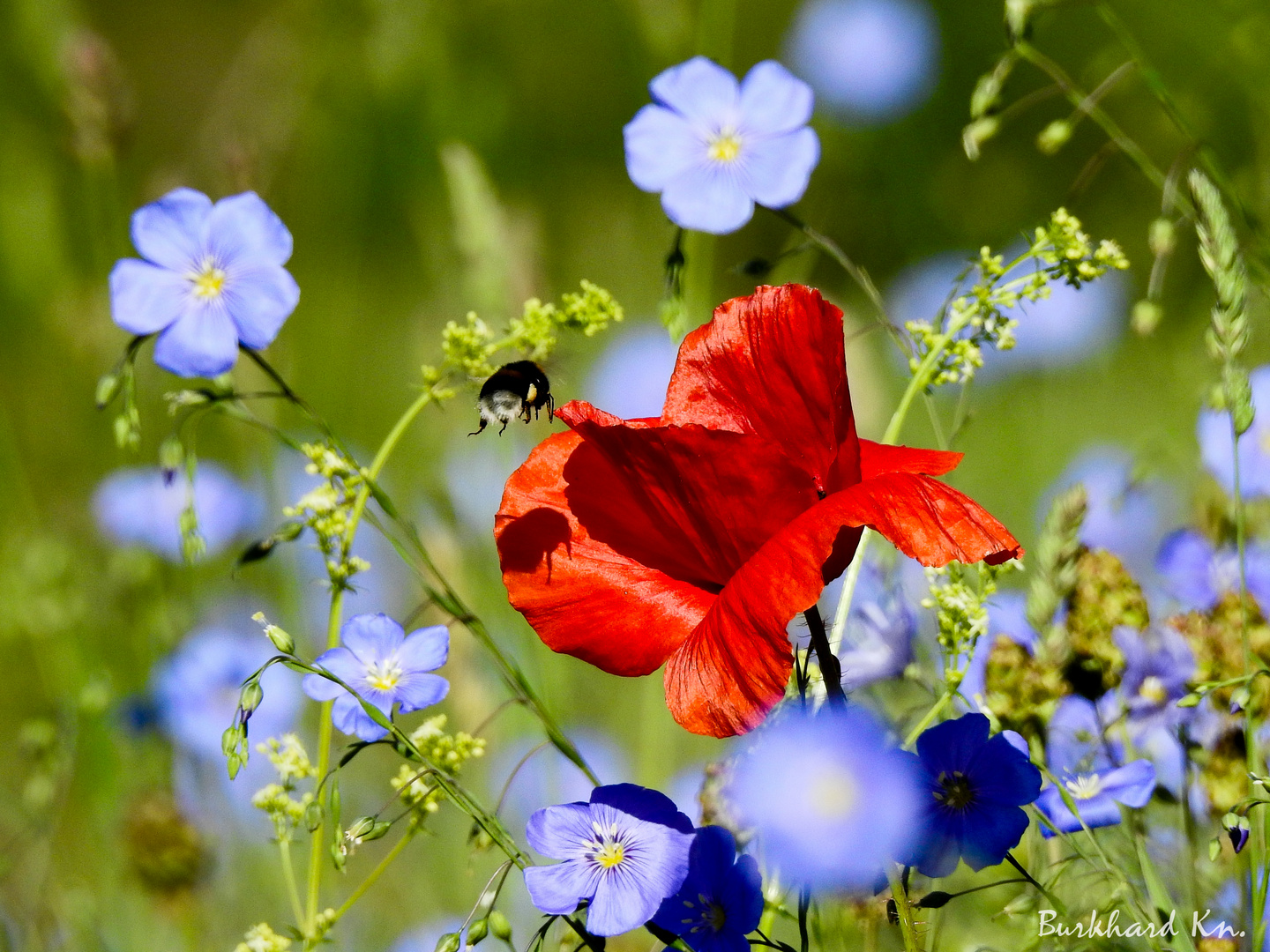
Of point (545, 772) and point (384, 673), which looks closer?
point (384, 673)

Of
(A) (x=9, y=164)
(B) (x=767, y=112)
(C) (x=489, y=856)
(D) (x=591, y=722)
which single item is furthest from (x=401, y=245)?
(B) (x=767, y=112)

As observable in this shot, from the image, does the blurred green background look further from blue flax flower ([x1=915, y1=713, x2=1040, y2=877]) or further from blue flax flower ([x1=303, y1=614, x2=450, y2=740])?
blue flax flower ([x1=915, y1=713, x2=1040, y2=877])

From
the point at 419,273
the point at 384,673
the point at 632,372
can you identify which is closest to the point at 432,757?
the point at 384,673

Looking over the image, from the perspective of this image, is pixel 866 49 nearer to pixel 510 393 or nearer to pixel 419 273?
pixel 419 273

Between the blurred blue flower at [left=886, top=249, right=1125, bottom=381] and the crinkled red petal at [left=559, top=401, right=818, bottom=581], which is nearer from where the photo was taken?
the crinkled red petal at [left=559, top=401, right=818, bottom=581]

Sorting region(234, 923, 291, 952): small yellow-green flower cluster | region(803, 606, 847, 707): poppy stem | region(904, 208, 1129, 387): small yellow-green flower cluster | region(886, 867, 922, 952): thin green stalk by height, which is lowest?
region(886, 867, 922, 952): thin green stalk

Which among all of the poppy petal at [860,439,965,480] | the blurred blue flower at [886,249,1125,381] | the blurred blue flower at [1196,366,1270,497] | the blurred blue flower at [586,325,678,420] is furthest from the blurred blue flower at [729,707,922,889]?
the blurred blue flower at [886,249,1125,381]
